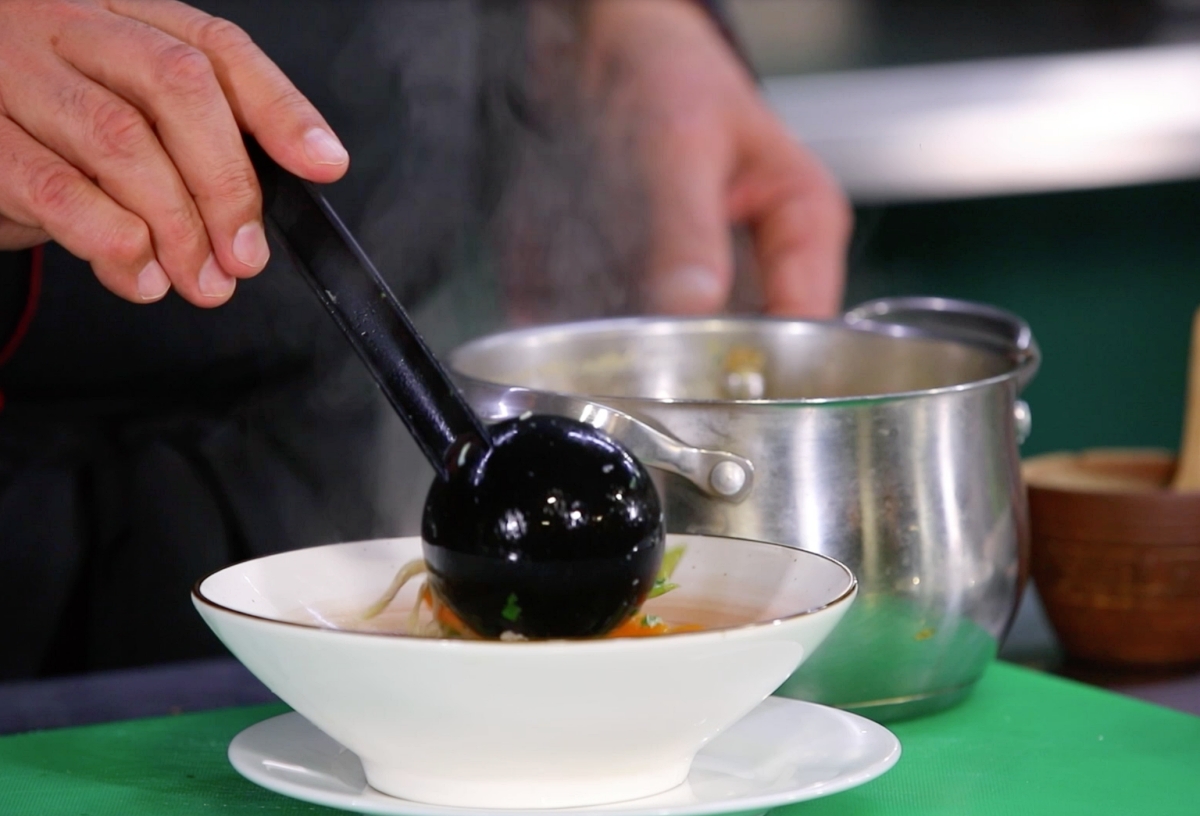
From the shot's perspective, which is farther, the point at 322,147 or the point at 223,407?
the point at 223,407

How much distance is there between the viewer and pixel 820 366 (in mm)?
817

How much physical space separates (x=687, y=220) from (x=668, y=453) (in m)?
0.53

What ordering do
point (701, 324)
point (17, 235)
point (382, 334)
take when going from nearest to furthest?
point (382, 334) → point (17, 235) → point (701, 324)

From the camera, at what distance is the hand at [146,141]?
562 millimetres

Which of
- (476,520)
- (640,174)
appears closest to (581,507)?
(476,520)

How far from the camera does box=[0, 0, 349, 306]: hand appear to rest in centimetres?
56

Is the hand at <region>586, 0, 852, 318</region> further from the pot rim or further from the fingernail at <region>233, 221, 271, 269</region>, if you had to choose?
the fingernail at <region>233, 221, 271, 269</region>

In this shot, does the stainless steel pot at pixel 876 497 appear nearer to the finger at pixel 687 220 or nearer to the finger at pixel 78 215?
the finger at pixel 78 215

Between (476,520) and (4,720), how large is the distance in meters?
0.34

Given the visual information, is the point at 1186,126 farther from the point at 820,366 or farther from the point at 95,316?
the point at 95,316

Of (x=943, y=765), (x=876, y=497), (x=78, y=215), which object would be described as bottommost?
(x=943, y=765)

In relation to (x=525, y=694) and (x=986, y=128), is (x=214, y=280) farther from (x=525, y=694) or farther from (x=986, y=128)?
(x=986, y=128)

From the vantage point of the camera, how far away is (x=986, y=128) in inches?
84.4

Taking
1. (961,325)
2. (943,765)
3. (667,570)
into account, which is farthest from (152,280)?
(961,325)
